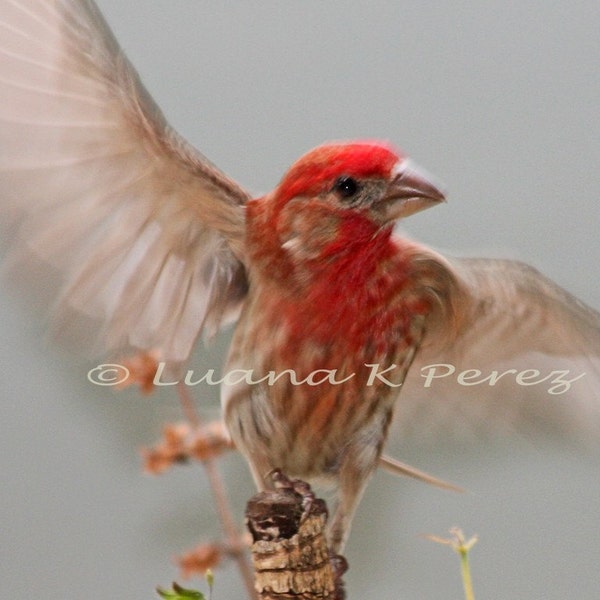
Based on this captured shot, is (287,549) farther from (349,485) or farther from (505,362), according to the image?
(505,362)

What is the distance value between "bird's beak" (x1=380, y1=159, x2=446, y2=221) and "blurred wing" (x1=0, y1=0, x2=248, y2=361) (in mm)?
145

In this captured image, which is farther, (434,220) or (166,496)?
(166,496)

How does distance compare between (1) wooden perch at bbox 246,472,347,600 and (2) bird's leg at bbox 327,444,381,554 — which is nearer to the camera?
(1) wooden perch at bbox 246,472,347,600

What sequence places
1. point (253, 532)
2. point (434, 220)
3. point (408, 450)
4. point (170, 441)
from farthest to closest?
point (434, 220) < point (408, 450) < point (170, 441) < point (253, 532)

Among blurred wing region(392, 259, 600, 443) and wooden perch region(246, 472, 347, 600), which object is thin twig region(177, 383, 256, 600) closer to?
wooden perch region(246, 472, 347, 600)

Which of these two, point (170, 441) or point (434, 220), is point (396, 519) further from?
point (170, 441)

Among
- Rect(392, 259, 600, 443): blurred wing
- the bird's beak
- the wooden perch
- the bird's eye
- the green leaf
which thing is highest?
the bird's beak

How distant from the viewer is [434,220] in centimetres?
143

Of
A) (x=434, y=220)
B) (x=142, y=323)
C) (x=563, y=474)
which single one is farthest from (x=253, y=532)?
(x=563, y=474)

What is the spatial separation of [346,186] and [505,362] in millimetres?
273

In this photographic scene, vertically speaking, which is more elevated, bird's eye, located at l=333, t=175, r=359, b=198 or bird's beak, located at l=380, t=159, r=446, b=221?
bird's beak, located at l=380, t=159, r=446, b=221

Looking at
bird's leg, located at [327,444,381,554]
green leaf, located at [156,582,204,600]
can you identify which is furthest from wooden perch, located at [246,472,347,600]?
bird's leg, located at [327,444,381,554]

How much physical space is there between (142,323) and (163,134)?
0.58 ft

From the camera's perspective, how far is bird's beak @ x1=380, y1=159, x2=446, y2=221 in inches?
30.4
